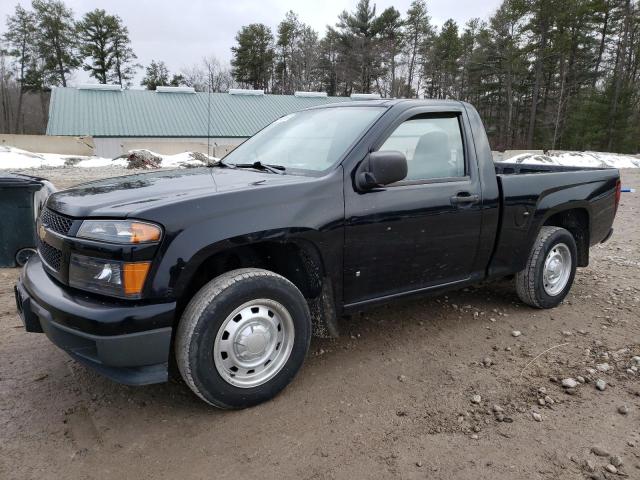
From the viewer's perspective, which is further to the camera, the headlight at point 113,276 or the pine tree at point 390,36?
the pine tree at point 390,36

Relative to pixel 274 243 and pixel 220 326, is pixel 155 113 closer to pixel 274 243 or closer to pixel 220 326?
pixel 274 243

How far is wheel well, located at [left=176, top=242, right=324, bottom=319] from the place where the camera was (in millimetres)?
2842

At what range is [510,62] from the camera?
41.5 meters

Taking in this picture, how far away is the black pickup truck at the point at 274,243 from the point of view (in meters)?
2.34

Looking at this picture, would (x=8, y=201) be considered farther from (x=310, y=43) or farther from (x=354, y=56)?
(x=310, y=43)

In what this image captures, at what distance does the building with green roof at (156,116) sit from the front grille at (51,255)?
25902 millimetres

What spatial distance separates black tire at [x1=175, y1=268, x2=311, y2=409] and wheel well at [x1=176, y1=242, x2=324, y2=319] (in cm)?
19

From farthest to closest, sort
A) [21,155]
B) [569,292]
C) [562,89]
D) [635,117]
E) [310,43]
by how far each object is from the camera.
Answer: [310,43], [562,89], [635,117], [21,155], [569,292]

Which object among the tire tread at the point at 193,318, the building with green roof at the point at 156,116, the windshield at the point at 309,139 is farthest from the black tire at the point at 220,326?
the building with green roof at the point at 156,116

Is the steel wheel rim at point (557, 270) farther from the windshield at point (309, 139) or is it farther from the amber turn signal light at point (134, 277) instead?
the amber turn signal light at point (134, 277)

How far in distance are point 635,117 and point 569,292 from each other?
41.0 meters

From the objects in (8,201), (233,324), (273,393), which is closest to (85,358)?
(233,324)

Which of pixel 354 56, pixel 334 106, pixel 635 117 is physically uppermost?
pixel 354 56

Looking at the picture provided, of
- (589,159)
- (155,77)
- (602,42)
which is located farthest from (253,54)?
(589,159)
